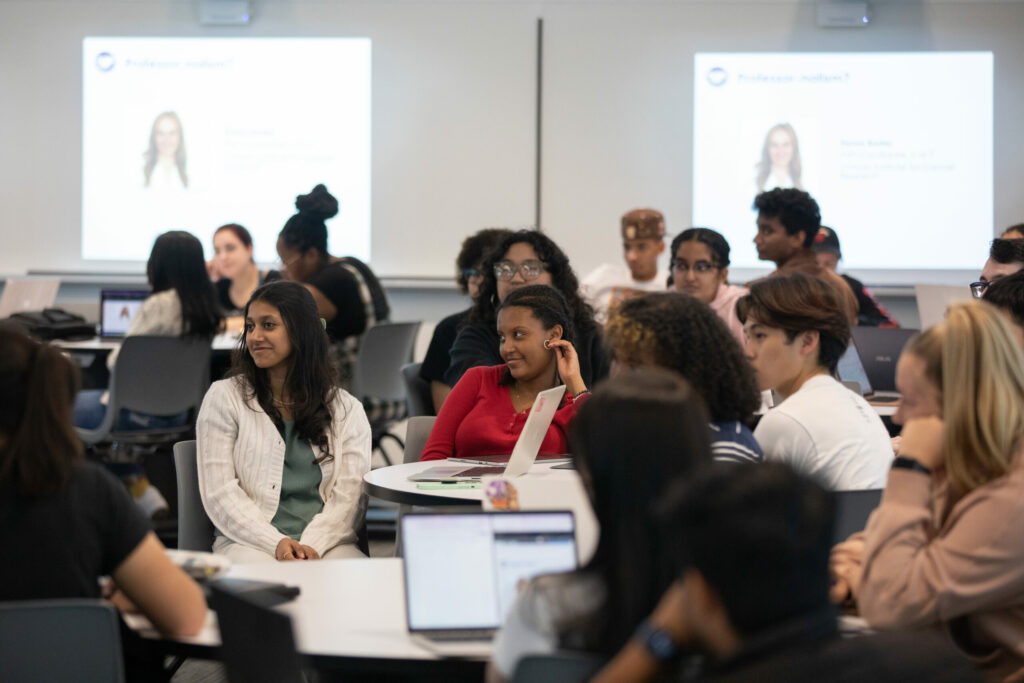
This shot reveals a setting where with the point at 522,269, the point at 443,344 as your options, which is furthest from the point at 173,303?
the point at 522,269

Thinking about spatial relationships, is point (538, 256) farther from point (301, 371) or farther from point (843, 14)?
point (843, 14)

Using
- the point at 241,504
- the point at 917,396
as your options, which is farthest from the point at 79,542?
the point at 917,396

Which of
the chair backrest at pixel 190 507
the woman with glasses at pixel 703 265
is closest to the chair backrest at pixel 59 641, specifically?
the chair backrest at pixel 190 507

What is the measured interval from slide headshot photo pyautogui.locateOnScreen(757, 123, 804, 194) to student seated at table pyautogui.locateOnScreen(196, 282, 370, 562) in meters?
4.83

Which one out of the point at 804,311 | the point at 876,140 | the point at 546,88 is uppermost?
the point at 546,88

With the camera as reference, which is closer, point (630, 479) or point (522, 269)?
point (630, 479)

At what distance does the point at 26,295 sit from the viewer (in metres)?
6.34

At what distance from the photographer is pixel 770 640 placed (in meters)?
1.00

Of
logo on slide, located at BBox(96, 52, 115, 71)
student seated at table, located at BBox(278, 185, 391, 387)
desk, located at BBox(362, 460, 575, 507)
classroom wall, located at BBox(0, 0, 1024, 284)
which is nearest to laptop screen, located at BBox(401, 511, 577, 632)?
desk, located at BBox(362, 460, 575, 507)

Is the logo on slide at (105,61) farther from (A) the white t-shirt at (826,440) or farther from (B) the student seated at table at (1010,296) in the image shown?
(B) the student seated at table at (1010,296)

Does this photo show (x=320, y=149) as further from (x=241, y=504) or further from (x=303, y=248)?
(x=241, y=504)

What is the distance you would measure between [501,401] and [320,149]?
456 centimetres

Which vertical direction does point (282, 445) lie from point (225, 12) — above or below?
below

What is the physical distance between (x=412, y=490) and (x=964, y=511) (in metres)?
1.34
